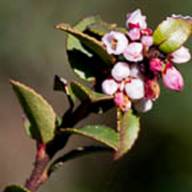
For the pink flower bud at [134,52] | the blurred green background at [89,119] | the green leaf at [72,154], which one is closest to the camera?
the pink flower bud at [134,52]

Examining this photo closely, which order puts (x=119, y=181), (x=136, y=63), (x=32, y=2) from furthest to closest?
(x=32, y=2) < (x=119, y=181) < (x=136, y=63)

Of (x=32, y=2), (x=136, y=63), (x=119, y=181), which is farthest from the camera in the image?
(x=32, y=2)

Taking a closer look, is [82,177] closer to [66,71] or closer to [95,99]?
[66,71]

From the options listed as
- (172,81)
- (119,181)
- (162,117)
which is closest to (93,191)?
(119,181)

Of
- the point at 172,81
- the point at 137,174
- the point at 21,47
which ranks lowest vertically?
the point at 137,174

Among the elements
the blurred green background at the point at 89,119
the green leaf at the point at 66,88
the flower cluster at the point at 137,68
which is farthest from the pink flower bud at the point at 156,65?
the blurred green background at the point at 89,119

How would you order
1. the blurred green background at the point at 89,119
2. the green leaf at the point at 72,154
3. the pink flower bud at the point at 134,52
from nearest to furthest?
1. the pink flower bud at the point at 134,52
2. the green leaf at the point at 72,154
3. the blurred green background at the point at 89,119

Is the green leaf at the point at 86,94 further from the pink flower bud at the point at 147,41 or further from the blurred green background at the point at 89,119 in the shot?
the blurred green background at the point at 89,119
